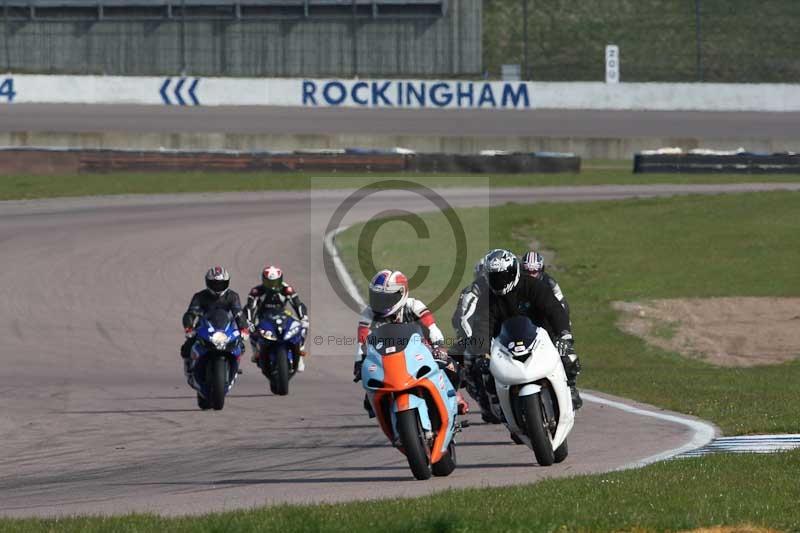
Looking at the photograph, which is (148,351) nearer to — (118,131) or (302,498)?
(302,498)

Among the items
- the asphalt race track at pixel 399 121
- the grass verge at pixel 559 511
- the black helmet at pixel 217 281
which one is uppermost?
the asphalt race track at pixel 399 121

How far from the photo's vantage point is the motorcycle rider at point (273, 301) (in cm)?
1691

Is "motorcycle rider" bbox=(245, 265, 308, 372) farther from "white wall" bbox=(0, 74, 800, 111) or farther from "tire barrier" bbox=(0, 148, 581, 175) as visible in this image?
"white wall" bbox=(0, 74, 800, 111)

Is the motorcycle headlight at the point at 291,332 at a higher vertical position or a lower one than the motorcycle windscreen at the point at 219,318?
lower

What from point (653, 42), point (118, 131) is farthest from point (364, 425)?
point (653, 42)

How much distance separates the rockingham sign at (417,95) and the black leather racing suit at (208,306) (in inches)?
1570

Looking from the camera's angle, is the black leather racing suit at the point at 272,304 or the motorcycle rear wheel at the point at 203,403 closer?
the motorcycle rear wheel at the point at 203,403

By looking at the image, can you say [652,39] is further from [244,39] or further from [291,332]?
[291,332]

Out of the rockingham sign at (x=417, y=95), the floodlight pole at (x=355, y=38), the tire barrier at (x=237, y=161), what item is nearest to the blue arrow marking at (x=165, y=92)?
the rockingham sign at (x=417, y=95)

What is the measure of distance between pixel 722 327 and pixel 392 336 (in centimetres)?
1302

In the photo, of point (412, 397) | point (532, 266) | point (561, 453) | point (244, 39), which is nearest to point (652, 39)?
point (244, 39)

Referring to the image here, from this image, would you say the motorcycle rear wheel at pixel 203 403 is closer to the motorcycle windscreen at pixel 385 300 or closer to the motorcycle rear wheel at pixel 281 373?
the motorcycle rear wheel at pixel 281 373

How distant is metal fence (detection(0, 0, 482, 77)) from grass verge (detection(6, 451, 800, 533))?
49.2 m

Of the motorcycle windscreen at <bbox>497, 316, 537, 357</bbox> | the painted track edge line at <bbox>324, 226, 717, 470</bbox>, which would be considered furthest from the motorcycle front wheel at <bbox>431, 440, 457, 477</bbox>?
the painted track edge line at <bbox>324, 226, 717, 470</bbox>
